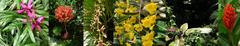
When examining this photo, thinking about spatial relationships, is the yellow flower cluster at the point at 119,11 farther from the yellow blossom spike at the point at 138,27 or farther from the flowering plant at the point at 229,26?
the flowering plant at the point at 229,26

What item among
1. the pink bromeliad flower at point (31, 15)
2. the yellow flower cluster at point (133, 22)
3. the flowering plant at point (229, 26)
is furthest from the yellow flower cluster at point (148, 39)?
the pink bromeliad flower at point (31, 15)

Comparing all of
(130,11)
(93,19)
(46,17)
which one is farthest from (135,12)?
(46,17)

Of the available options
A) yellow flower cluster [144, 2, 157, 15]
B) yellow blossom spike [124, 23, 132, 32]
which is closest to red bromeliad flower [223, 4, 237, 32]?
yellow flower cluster [144, 2, 157, 15]

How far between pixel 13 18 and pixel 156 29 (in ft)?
2.75

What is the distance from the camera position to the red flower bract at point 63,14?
292 centimetres

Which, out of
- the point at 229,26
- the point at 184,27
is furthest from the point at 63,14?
the point at 229,26

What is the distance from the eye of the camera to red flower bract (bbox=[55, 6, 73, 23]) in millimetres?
2922

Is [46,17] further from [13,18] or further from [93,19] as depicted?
[93,19]

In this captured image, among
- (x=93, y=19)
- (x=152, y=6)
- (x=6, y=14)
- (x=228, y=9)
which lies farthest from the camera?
(x=6, y=14)

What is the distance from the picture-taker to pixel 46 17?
3.07 m

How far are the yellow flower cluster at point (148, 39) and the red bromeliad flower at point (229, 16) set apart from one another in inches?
18.8

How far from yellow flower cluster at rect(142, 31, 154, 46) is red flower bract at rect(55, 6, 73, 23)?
0.52 m

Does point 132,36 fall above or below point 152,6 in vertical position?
below

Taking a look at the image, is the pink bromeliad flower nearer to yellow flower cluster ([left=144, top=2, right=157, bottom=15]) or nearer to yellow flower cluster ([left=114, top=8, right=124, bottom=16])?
yellow flower cluster ([left=114, top=8, right=124, bottom=16])
